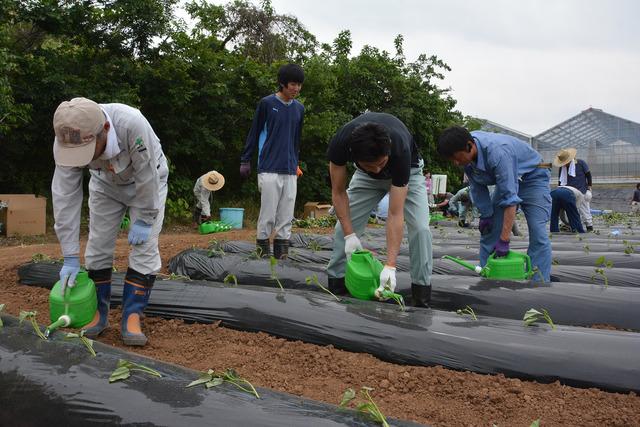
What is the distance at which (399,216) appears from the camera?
2.74 metres

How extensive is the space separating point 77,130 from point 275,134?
2.31m

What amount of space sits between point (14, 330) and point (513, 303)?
2.37 meters

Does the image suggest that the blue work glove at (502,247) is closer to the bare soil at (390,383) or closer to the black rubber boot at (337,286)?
the black rubber boot at (337,286)

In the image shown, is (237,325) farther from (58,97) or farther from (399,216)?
(58,97)

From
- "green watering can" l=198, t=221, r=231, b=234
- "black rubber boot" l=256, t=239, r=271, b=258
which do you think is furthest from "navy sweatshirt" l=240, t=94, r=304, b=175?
"green watering can" l=198, t=221, r=231, b=234

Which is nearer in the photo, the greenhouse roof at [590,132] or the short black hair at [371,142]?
the short black hair at [371,142]

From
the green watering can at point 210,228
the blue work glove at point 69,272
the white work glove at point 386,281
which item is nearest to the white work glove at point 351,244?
the white work glove at point 386,281

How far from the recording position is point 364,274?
8.99 feet

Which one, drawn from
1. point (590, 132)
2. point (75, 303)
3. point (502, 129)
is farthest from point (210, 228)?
point (590, 132)

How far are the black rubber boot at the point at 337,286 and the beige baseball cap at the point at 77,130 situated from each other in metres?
1.62

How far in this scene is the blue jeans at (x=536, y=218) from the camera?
3.62m

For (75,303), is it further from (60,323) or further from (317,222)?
(317,222)

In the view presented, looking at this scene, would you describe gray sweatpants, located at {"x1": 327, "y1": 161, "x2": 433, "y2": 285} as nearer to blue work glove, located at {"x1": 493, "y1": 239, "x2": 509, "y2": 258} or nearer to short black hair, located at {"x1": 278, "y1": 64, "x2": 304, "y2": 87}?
blue work glove, located at {"x1": 493, "y1": 239, "x2": 509, "y2": 258}

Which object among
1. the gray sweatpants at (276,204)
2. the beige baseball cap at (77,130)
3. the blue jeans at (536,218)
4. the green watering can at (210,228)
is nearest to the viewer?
the beige baseball cap at (77,130)
